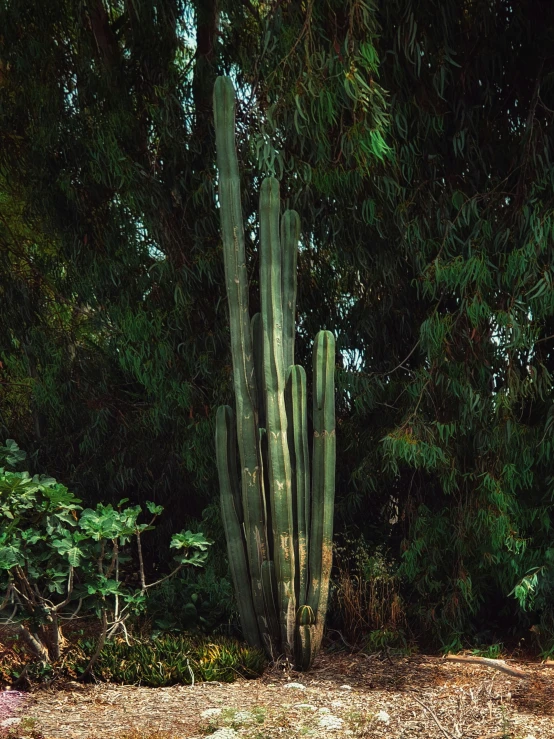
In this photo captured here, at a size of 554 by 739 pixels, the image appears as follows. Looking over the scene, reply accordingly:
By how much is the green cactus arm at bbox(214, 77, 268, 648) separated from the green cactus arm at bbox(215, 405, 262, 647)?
0.07 m

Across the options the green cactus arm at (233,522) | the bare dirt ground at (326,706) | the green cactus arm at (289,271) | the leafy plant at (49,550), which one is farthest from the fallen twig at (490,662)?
the green cactus arm at (289,271)

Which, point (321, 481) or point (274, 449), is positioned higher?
point (274, 449)

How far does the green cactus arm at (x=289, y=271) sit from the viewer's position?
18.2ft

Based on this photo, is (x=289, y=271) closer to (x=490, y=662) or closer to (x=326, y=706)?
(x=326, y=706)

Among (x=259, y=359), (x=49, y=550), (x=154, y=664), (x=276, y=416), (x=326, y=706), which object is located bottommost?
(x=326, y=706)

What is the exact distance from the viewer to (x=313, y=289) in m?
6.66

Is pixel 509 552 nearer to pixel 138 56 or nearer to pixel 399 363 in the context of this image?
pixel 399 363

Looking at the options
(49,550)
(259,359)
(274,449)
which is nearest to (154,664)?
(49,550)

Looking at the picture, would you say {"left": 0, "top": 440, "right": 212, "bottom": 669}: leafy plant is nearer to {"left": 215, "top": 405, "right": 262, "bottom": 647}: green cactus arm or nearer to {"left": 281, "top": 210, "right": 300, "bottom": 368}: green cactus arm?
{"left": 215, "top": 405, "right": 262, "bottom": 647}: green cactus arm

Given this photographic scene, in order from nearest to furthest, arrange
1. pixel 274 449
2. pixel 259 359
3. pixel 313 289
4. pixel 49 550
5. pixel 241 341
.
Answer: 1. pixel 49 550
2. pixel 274 449
3. pixel 241 341
4. pixel 259 359
5. pixel 313 289

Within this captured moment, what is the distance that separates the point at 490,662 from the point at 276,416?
2.06 metres

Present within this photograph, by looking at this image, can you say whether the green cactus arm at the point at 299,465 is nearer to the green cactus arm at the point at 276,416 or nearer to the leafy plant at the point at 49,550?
the green cactus arm at the point at 276,416

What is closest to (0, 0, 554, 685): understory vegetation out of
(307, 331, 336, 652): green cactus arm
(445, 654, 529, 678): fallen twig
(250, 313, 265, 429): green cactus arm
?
(445, 654, 529, 678): fallen twig

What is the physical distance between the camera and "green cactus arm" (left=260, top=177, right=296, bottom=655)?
534 centimetres
